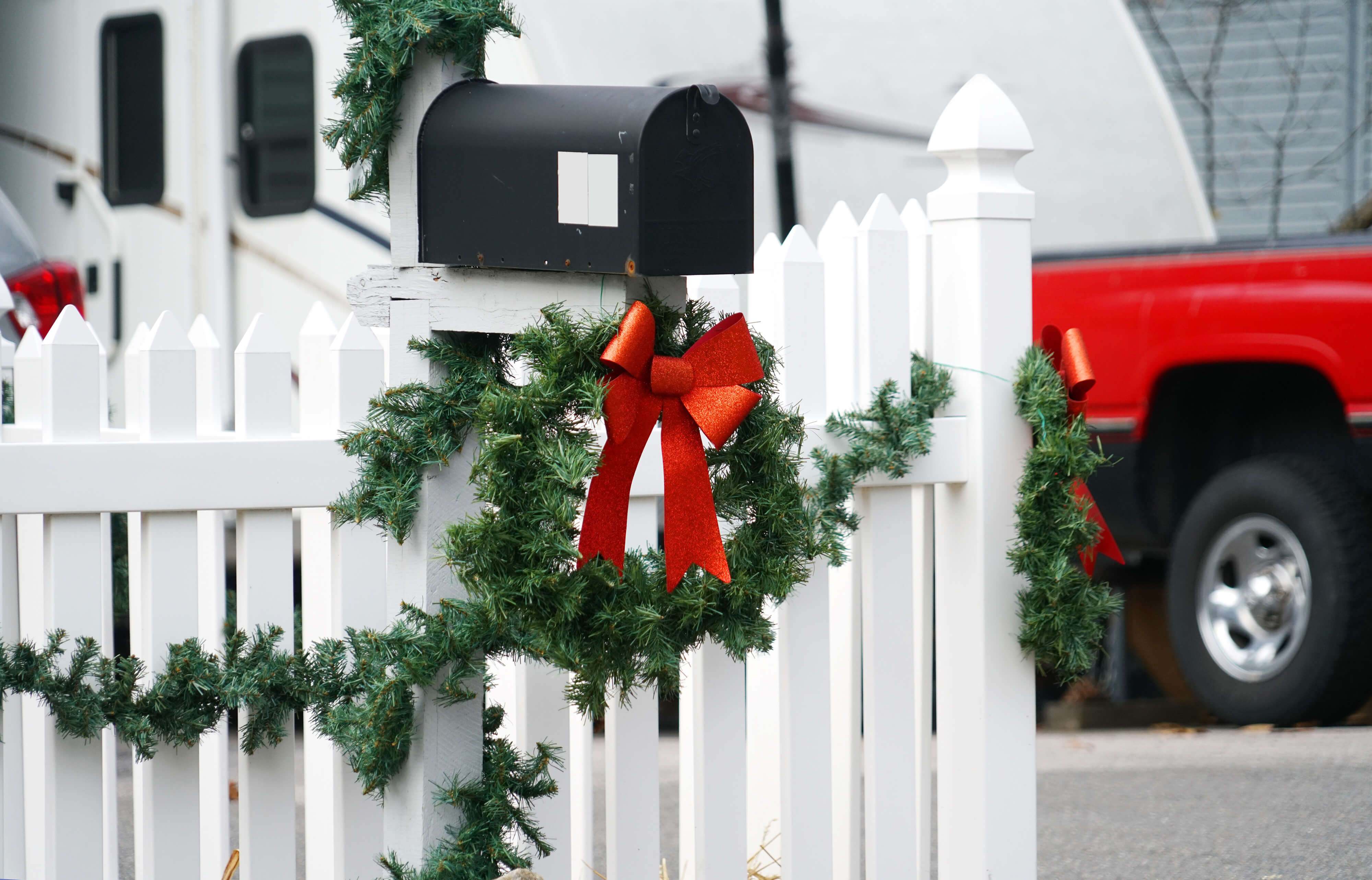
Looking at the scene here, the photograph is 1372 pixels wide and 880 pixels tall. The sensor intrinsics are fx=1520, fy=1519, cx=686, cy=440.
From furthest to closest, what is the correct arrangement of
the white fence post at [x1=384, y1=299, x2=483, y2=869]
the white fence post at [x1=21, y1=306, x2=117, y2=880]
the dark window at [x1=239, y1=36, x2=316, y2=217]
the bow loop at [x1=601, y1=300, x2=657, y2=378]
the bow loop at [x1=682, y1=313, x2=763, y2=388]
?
the dark window at [x1=239, y1=36, x2=316, y2=217]
the white fence post at [x1=21, y1=306, x2=117, y2=880]
the white fence post at [x1=384, y1=299, x2=483, y2=869]
the bow loop at [x1=682, y1=313, x2=763, y2=388]
the bow loop at [x1=601, y1=300, x2=657, y2=378]

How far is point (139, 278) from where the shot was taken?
21.9 ft

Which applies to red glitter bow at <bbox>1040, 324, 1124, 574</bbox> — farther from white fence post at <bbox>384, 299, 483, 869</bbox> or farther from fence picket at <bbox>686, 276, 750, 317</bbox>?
white fence post at <bbox>384, 299, 483, 869</bbox>

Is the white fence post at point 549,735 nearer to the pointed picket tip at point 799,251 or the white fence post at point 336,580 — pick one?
the white fence post at point 336,580

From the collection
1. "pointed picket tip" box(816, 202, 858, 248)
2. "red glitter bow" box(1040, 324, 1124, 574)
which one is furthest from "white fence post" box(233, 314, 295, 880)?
"red glitter bow" box(1040, 324, 1124, 574)

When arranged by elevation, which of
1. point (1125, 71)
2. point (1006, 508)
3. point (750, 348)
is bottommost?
point (1006, 508)

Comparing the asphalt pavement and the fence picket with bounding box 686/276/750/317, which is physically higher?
the fence picket with bounding box 686/276/750/317

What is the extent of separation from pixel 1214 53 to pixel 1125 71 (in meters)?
0.82

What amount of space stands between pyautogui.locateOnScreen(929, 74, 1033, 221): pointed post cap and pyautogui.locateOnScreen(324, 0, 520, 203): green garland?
2.86 feet

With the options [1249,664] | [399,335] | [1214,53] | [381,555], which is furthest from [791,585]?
[1214,53]

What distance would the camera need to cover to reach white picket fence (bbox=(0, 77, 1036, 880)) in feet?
8.14

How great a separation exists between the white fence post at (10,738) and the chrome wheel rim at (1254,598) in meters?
4.33

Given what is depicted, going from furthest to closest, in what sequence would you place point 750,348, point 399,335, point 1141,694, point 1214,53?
point 1141,694 → point 1214,53 → point 399,335 → point 750,348

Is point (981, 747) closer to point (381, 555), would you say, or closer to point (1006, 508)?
point (1006, 508)

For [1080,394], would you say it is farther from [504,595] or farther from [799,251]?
[504,595]
